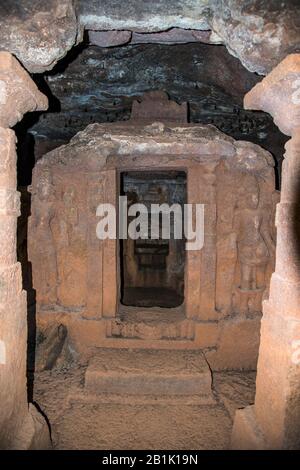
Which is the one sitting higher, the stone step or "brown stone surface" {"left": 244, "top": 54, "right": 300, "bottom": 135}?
"brown stone surface" {"left": 244, "top": 54, "right": 300, "bottom": 135}

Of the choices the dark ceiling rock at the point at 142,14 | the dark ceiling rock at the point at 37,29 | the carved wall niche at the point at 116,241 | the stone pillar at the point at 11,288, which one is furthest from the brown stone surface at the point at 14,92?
the carved wall niche at the point at 116,241

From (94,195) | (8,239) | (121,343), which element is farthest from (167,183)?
(8,239)

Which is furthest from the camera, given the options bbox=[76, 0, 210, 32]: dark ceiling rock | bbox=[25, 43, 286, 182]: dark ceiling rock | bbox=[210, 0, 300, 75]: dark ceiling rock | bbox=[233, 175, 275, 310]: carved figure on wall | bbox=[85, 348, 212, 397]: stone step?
bbox=[233, 175, 275, 310]: carved figure on wall

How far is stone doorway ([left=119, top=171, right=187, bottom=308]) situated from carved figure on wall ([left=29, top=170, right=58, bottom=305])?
3505 mm

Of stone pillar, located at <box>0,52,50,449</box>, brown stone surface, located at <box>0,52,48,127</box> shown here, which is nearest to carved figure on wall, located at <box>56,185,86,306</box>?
stone pillar, located at <box>0,52,50,449</box>

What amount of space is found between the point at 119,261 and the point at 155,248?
4.55 m

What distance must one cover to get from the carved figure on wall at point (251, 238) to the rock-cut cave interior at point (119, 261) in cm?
2

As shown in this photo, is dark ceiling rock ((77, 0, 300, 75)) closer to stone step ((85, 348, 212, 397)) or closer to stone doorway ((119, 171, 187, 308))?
stone step ((85, 348, 212, 397))

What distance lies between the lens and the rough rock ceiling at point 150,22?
80.0 inches

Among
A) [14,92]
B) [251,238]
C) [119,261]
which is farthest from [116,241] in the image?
[14,92]

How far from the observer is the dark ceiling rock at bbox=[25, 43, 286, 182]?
4055 millimetres

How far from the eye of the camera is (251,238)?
14.8 feet

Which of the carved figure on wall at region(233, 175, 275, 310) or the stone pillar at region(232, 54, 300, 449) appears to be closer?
the stone pillar at region(232, 54, 300, 449)

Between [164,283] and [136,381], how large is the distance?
5.56 meters
